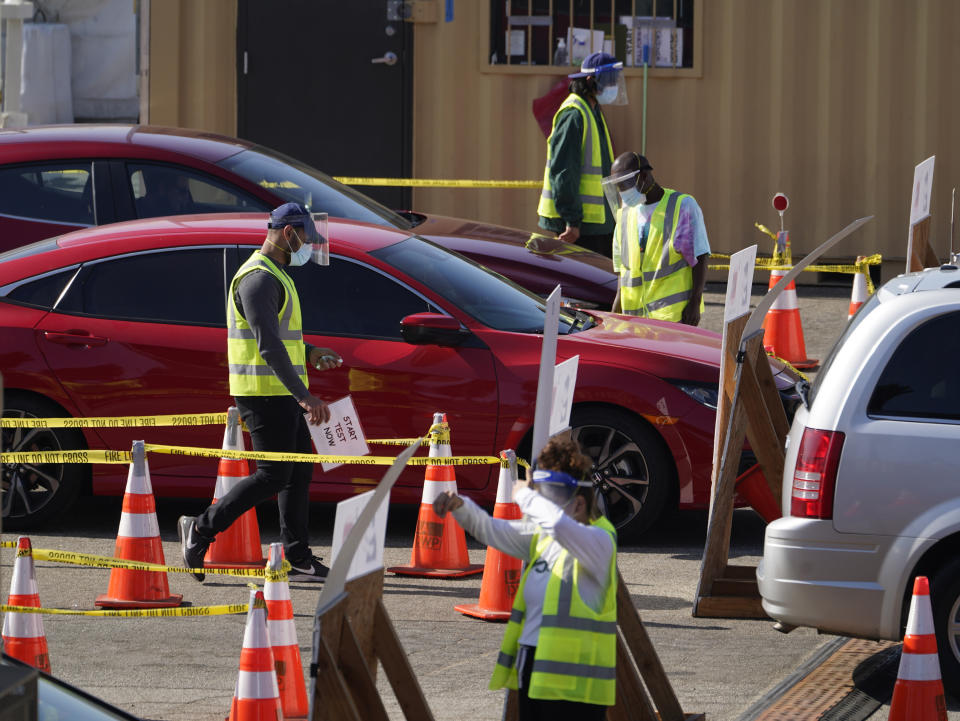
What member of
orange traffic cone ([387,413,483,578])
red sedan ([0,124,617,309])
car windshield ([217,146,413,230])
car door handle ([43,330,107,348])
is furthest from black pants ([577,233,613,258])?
car door handle ([43,330,107,348])

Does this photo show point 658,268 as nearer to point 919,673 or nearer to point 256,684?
point 919,673

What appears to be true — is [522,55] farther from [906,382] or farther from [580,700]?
[580,700]

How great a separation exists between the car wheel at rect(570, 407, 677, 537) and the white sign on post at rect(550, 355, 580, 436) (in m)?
2.72

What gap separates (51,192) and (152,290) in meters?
2.10

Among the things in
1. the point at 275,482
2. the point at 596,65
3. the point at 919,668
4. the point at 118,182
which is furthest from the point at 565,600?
the point at 596,65

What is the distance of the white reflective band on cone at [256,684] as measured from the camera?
5.03 metres

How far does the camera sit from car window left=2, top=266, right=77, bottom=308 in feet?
27.5

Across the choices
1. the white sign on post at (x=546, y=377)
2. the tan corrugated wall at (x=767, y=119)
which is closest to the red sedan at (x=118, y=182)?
the tan corrugated wall at (x=767, y=119)

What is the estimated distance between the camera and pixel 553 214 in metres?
12.0

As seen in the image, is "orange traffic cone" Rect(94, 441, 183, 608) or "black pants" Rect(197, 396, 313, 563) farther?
"black pants" Rect(197, 396, 313, 563)

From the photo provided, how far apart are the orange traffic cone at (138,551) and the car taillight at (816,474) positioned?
2694 millimetres

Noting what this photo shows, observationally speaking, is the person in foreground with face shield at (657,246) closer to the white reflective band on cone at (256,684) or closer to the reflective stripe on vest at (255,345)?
the reflective stripe on vest at (255,345)

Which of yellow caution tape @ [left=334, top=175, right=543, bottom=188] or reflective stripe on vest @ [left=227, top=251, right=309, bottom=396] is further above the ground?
yellow caution tape @ [left=334, top=175, right=543, bottom=188]

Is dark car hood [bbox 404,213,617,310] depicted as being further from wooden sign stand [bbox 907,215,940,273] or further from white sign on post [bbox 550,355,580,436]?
white sign on post [bbox 550,355,580,436]
